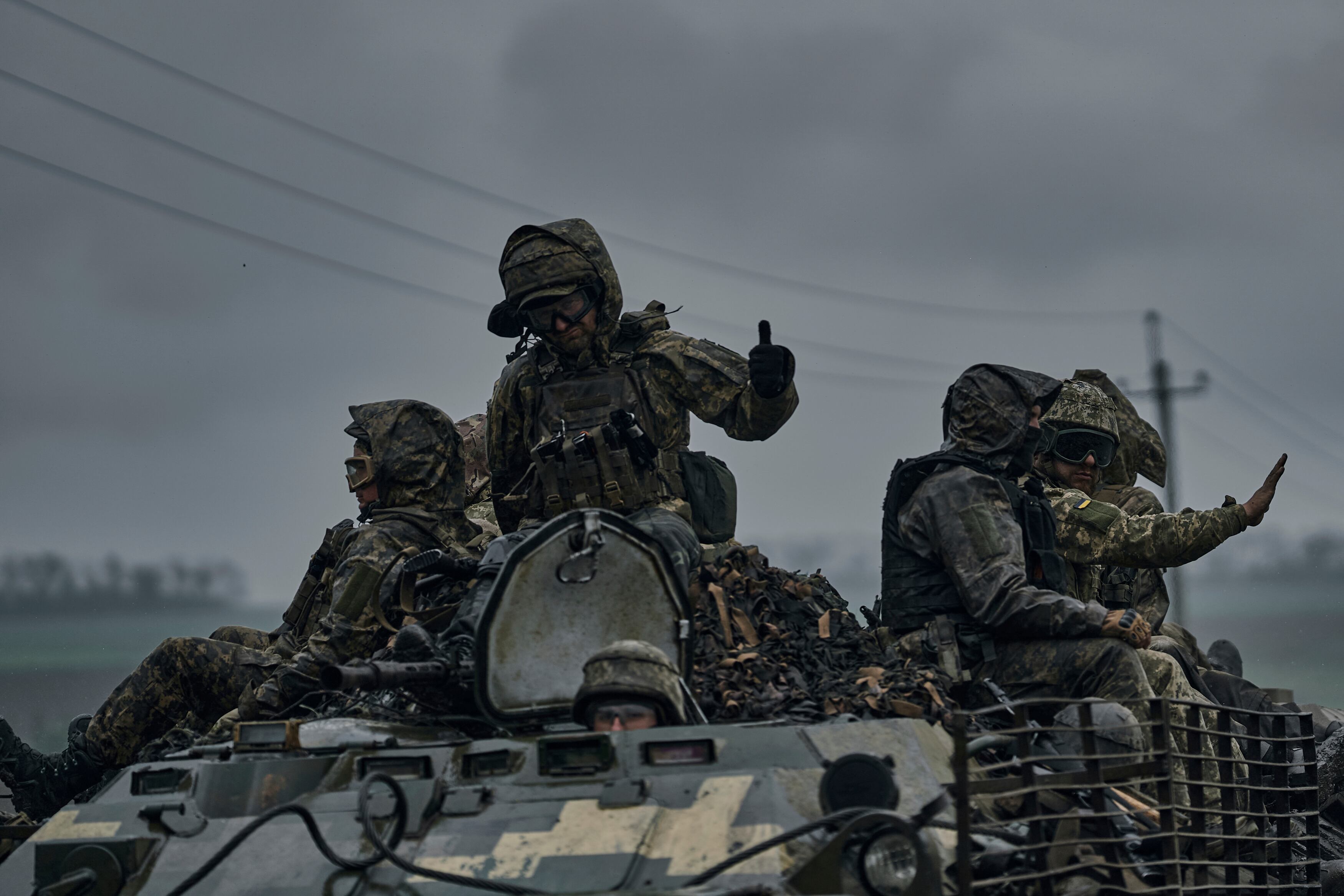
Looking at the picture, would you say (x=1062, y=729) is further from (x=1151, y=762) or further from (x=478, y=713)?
(x=478, y=713)

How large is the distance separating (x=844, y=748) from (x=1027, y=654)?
2711mm

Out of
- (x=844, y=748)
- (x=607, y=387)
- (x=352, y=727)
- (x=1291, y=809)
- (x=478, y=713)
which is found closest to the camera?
(x=844, y=748)

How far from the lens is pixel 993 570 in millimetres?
8281

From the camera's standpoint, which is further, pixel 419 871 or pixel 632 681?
pixel 632 681

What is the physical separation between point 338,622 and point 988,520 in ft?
12.3

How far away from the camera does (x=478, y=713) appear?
24.6 feet

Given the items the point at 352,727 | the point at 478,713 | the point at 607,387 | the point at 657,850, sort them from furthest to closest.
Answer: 1. the point at 607,387
2. the point at 478,713
3. the point at 352,727
4. the point at 657,850

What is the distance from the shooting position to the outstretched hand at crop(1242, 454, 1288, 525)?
387 inches

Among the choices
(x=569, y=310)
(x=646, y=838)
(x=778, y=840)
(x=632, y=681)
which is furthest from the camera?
(x=569, y=310)

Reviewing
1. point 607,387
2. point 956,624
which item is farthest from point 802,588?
point 607,387

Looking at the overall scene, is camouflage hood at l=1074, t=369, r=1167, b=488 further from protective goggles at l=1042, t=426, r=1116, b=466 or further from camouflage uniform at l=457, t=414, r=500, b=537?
camouflage uniform at l=457, t=414, r=500, b=537

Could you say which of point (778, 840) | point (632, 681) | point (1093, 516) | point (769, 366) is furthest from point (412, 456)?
point (778, 840)

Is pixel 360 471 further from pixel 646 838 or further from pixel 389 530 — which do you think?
pixel 646 838

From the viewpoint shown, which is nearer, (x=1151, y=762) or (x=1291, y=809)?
(x=1151, y=762)
